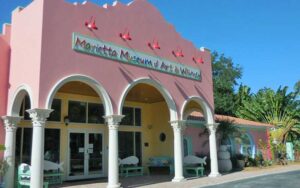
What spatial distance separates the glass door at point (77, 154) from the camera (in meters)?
15.8

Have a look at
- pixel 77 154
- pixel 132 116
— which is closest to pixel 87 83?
pixel 77 154

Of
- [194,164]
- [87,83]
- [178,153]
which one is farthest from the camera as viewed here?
[194,164]

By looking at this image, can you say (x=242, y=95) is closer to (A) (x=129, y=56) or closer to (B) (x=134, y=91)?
(B) (x=134, y=91)

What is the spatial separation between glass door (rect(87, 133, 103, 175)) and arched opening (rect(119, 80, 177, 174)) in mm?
1582

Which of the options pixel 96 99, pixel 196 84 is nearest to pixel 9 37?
pixel 96 99

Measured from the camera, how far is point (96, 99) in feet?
57.3

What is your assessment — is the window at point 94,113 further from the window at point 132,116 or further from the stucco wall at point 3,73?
the stucco wall at point 3,73

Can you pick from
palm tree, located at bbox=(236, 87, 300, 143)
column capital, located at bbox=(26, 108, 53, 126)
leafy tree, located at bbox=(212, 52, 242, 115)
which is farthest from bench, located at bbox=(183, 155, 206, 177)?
leafy tree, located at bbox=(212, 52, 242, 115)

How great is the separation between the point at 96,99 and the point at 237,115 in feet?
79.7

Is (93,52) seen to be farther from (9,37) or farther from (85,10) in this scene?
(9,37)

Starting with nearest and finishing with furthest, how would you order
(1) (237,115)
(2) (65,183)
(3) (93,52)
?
1. (3) (93,52)
2. (2) (65,183)
3. (1) (237,115)

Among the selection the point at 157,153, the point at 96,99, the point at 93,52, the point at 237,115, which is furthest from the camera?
the point at 237,115

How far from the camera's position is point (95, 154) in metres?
16.9

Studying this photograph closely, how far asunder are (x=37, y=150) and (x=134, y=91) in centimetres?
712
